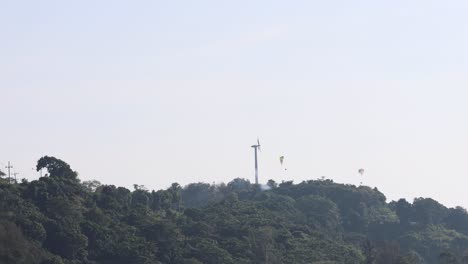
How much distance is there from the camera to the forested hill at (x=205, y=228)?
103 metres

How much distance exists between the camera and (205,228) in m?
125

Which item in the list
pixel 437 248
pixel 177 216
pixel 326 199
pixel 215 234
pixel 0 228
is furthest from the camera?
pixel 326 199

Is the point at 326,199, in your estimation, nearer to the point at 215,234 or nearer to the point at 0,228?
the point at 215,234

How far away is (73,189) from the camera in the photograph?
391ft

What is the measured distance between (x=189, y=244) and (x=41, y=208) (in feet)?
53.9

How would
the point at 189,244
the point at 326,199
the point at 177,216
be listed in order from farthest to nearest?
1. the point at 326,199
2. the point at 177,216
3. the point at 189,244

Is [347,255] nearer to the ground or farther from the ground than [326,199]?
nearer to the ground

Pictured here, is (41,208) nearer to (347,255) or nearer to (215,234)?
(215,234)

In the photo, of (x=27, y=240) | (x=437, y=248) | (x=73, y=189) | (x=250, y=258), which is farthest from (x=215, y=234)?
(x=437, y=248)

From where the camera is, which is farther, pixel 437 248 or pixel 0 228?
pixel 437 248

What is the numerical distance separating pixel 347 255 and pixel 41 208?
3676 cm

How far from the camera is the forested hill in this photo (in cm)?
10331

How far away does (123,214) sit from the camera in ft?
403

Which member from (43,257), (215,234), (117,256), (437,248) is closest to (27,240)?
(43,257)
